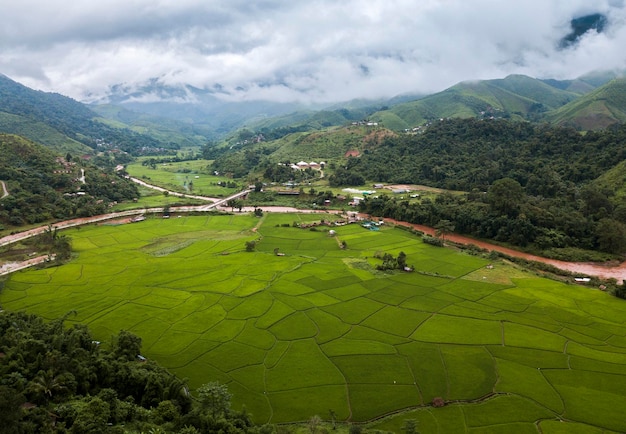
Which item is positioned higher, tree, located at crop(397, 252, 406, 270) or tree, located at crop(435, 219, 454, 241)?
tree, located at crop(435, 219, 454, 241)

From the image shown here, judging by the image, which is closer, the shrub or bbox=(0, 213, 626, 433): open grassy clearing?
bbox=(0, 213, 626, 433): open grassy clearing

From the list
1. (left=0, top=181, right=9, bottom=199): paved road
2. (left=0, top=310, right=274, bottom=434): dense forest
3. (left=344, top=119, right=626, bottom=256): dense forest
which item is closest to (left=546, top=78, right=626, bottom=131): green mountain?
(left=344, top=119, right=626, bottom=256): dense forest

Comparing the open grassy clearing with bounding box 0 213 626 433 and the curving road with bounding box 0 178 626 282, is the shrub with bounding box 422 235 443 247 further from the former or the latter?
the curving road with bounding box 0 178 626 282

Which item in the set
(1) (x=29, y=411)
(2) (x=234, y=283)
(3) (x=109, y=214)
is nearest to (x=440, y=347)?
(2) (x=234, y=283)

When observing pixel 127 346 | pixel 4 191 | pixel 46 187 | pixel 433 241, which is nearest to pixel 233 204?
pixel 46 187

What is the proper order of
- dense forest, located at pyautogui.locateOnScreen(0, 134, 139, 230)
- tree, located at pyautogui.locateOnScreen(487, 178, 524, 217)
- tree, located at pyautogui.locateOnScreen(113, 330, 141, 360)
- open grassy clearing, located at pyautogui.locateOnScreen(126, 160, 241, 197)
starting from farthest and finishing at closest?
open grassy clearing, located at pyautogui.locateOnScreen(126, 160, 241, 197), dense forest, located at pyautogui.locateOnScreen(0, 134, 139, 230), tree, located at pyautogui.locateOnScreen(487, 178, 524, 217), tree, located at pyautogui.locateOnScreen(113, 330, 141, 360)

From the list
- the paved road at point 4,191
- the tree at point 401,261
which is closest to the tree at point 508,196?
the tree at point 401,261

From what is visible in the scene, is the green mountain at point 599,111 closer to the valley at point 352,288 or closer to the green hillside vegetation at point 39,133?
the valley at point 352,288
